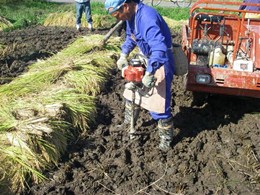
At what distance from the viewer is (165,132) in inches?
175

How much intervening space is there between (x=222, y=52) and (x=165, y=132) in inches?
66.6

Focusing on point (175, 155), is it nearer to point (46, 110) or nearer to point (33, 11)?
point (46, 110)

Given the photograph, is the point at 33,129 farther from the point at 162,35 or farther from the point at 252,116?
the point at 252,116

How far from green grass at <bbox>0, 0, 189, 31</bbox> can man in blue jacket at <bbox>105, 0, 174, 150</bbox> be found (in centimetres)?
776

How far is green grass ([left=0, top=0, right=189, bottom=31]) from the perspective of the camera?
488 inches

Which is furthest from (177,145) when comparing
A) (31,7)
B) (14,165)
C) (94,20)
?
(31,7)

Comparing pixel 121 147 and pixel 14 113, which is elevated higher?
pixel 14 113

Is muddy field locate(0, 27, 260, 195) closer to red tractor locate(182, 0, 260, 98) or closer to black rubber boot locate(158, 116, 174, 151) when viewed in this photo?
black rubber boot locate(158, 116, 174, 151)

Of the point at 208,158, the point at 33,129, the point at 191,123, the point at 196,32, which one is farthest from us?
the point at 196,32

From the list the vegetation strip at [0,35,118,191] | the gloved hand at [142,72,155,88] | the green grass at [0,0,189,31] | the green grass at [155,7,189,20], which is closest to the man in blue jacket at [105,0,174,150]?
the gloved hand at [142,72,155,88]

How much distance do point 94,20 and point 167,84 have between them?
7555 mm

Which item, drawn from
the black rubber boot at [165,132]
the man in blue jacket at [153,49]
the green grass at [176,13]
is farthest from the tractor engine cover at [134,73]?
the green grass at [176,13]

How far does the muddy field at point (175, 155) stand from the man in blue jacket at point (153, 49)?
37cm

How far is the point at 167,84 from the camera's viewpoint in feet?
14.1
